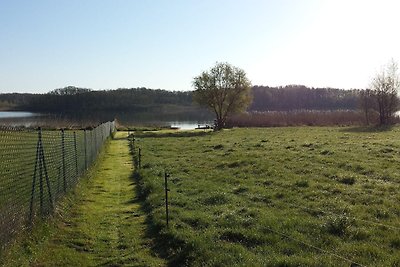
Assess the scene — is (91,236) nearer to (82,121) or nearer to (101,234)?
(101,234)

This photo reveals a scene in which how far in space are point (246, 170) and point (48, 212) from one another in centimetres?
895

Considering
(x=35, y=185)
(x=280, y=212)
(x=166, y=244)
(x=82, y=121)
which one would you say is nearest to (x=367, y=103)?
(x=82, y=121)

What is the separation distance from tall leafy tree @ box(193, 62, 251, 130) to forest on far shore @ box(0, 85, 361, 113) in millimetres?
76714

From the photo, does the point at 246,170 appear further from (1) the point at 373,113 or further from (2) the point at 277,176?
(1) the point at 373,113

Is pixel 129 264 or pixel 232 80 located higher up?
pixel 232 80

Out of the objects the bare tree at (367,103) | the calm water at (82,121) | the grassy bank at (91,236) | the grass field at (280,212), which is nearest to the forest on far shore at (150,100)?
the calm water at (82,121)

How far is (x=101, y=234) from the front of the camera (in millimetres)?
10031

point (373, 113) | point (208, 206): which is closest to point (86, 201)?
point (208, 206)

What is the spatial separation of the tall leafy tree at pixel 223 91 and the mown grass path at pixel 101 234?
47.8 meters

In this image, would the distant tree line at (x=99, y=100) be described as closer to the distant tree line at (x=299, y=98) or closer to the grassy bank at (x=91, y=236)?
the distant tree line at (x=299, y=98)

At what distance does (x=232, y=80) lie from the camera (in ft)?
208

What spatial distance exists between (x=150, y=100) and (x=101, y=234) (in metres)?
159

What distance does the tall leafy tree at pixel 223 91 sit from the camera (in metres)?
62.9

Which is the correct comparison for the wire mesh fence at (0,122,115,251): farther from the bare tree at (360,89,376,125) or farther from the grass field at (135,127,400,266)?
the bare tree at (360,89,376,125)
